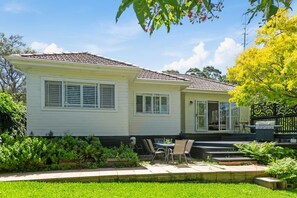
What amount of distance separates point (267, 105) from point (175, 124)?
537 centimetres

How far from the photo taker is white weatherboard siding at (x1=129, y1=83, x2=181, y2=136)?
1428 centimetres

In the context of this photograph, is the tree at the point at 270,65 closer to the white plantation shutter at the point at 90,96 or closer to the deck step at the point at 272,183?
the deck step at the point at 272,183

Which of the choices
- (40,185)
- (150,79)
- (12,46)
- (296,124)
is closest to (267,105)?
(296,124)

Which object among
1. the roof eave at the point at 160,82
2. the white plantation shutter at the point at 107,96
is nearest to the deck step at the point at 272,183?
the white plantation shutter at the point at 107,96

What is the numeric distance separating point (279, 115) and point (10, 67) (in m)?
29.8

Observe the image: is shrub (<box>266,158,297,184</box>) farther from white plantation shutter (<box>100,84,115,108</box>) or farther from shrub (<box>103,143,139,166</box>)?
white plantation shutter (<box>100,84,115,108</box>)

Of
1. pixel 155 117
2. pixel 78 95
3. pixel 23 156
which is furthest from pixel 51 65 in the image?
pixel 155 117

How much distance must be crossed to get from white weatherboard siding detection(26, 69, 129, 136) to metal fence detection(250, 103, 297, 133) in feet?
26.2

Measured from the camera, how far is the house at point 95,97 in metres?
11.3

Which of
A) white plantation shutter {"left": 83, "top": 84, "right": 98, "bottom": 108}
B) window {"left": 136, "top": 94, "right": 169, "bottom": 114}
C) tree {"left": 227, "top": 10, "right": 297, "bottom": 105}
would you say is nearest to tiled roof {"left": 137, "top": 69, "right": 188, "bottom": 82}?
window {"left": 136, "top": 94, "right": 169, "bottom": 114}

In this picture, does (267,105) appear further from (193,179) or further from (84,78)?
(84,78)

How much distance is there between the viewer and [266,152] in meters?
10.3

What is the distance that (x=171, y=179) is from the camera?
819 centimetres

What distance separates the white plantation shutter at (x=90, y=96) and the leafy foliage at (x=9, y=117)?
327cm
